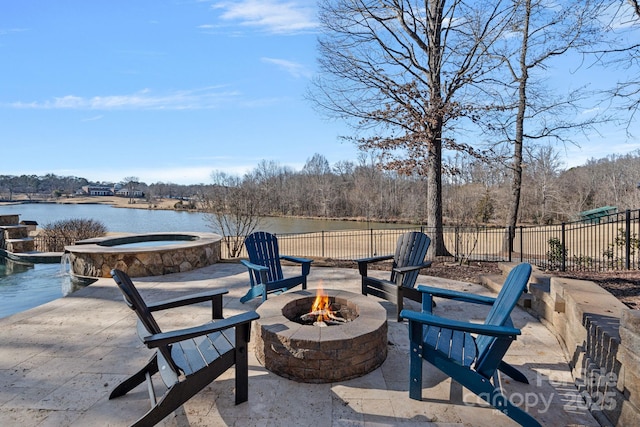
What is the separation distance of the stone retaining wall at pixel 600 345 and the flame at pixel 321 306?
1970 millimetres

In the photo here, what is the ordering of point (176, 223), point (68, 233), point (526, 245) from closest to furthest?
point (68, 233) < point (526, 245) < point (176, 223)

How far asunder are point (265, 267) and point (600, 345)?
3.04m

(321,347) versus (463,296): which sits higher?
(463,296)

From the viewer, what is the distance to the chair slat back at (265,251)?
14.5 feet

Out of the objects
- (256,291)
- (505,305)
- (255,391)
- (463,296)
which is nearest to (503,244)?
(463,296)

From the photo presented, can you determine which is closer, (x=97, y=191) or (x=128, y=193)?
(x=128, y=193)

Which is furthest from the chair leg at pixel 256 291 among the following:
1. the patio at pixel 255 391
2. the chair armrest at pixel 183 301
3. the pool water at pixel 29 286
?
the pool water at pixel 29 286

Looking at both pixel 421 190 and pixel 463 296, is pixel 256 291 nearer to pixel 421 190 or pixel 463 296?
pixel 463 296

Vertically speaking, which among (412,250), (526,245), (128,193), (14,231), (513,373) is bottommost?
(526,245)

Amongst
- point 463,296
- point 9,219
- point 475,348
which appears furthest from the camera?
point 9,219

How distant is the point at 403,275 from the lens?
3.88 metres

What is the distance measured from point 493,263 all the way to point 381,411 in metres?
6.49

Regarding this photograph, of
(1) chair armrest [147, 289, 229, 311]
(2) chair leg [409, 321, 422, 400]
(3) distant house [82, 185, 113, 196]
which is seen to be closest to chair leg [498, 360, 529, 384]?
(2) chair leg [409, 321, 422, 400]

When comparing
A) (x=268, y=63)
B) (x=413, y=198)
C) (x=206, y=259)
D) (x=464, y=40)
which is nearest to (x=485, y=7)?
(x=464, y=40)
